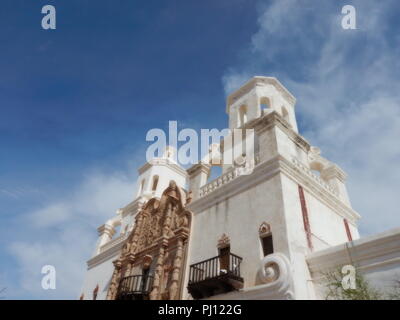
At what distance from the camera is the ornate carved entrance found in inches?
500

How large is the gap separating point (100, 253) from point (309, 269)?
50.6ft

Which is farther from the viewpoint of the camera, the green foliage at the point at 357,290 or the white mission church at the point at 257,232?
the white mission church at the point at 257,232

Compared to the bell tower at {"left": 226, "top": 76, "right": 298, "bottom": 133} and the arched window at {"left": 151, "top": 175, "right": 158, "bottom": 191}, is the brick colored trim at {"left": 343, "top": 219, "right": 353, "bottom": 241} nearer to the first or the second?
the bell tower at {"left": 226, "top": 76, "right": 298, "bottom": 133}

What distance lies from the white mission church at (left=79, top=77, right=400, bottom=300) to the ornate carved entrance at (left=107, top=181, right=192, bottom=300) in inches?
1.9

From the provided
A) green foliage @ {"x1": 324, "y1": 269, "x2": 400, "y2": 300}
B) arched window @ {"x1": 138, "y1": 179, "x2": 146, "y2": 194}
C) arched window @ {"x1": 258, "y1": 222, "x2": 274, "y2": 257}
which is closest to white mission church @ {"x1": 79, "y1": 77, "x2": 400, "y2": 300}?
arched window @ {"x1": 258, "y1": 222, "x2": 274, "y2": 257}

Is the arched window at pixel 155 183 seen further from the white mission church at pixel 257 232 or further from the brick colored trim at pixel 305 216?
the brick colored trim at pixel 305 216

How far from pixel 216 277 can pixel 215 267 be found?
1485 mm

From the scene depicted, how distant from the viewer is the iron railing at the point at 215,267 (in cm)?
995

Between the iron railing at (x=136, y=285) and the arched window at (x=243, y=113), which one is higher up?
the arched window at (x=243, y=113)

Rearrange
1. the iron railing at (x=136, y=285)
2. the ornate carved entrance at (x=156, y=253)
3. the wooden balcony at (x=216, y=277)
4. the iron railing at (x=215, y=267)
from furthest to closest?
the iron railing at (x=136, y=285) → the ornate carved entrance at (x=156, y=253) → the iron railing at (x=215, y=267) → the wooden balcony at (x=216, y=277)

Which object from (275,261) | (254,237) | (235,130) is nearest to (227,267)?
(254,237)

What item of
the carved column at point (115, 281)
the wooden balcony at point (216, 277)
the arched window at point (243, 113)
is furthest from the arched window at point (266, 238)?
the carved column at point (115, 281)
